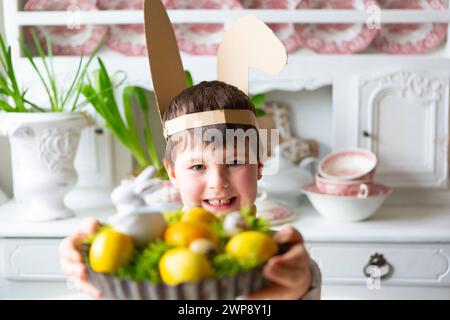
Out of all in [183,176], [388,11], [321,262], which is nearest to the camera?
[183,176]

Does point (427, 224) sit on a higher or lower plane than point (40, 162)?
lower

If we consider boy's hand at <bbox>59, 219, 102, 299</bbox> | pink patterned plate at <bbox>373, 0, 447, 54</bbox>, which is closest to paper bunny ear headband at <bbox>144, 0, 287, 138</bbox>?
boy's hand at <bbox>59, 219, 102, 299</bbox>

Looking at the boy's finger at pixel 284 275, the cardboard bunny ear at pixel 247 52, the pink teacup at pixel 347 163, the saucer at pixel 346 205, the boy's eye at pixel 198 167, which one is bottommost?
the saucer at pixel 346 205

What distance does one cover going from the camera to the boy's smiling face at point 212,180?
2.23ft

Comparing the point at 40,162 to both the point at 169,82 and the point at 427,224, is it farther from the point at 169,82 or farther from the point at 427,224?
the point at 427,224

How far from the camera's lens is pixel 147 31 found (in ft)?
2.45

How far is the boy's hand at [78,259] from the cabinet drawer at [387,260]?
97cm

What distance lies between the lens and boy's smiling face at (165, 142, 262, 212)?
2.23 ft

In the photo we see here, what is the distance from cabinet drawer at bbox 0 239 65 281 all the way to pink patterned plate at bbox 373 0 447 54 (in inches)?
37.9

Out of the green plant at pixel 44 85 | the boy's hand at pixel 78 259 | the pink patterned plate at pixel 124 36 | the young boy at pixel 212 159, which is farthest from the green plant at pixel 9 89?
the boy's hand at pixel 78 259

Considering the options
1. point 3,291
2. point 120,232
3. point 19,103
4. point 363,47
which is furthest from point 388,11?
point 120,232

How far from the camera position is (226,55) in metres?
0.79

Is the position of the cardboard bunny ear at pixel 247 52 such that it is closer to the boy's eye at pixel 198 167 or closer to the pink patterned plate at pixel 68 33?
the boy's eye at pixel 198 167

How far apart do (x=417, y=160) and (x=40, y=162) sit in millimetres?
942
